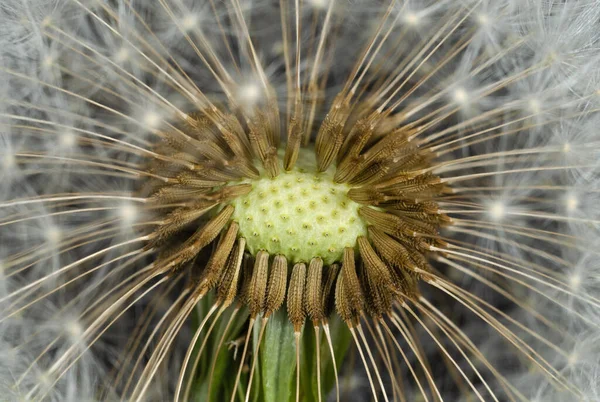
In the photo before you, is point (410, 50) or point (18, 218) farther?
point (410, 50)

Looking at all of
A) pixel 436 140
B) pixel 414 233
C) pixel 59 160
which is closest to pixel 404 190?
pixel 414 233

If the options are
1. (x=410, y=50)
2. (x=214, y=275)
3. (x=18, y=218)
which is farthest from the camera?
(x=410, y=50)

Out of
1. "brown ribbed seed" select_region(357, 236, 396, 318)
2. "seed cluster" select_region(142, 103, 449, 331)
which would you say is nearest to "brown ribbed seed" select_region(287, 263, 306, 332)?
"seed cluster" select_region(142, 103, 449, 331)

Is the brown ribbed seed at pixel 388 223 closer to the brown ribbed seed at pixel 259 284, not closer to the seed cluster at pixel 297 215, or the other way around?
the seed cluster at pixel 297 215

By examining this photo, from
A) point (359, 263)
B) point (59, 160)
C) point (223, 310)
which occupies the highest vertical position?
point (59, 160)

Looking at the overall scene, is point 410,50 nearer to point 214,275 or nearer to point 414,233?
point 414,233

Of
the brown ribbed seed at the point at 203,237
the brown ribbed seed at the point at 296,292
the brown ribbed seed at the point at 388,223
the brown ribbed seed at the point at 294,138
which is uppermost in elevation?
the brown ribbed seed at the point at 294,138

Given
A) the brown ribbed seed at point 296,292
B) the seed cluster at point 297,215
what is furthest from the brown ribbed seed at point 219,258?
the brown ribbed seed at point 296,292

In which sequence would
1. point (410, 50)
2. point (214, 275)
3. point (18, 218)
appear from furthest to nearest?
point (410, 50) → point (18, 218) → point (214, 275)

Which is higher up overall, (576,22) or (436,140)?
(576,22)
